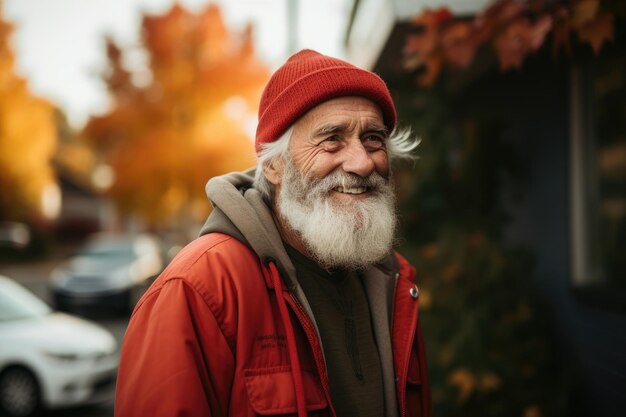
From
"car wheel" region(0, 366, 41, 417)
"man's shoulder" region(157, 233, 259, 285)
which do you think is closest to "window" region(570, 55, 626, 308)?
"man's shoulder" region(157, 233, 259, 285)

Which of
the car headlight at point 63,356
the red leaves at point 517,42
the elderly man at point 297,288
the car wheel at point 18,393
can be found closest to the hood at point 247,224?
the elderly man at point 297,288

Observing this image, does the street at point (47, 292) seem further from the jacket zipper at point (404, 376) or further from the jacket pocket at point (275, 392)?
the jacket pocket at point (275, 392)

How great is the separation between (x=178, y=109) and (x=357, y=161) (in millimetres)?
18890

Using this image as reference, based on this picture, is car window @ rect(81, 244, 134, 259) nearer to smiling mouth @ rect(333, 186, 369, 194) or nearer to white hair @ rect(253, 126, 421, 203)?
white hair @ rect(253, 126, 421, 203)

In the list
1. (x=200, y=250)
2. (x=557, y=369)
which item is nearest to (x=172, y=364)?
(x=200, y=250)

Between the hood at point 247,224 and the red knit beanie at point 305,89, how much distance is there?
11.1 inches

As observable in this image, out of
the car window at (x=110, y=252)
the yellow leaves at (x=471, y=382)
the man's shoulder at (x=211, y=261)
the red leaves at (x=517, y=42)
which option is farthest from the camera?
the car window at (x=110, y=252)

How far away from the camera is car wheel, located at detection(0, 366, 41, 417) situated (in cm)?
583

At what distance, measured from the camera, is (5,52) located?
842 inches

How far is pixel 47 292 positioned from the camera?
1638 cm

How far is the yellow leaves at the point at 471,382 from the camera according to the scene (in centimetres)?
419

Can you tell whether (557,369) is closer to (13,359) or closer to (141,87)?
(13,359)

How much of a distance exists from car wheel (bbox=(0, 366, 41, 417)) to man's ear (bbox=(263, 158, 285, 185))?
15.9 feet

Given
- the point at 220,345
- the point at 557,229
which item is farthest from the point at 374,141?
the point at 557,229
